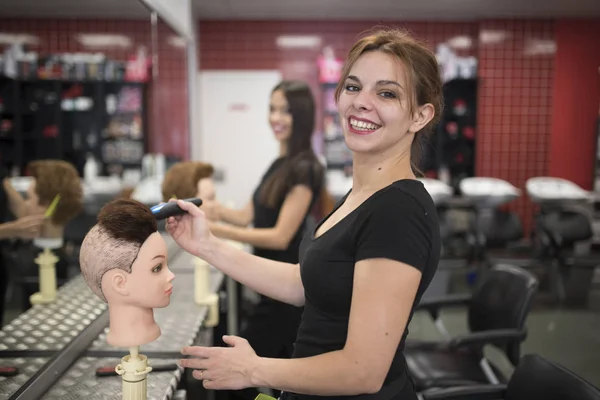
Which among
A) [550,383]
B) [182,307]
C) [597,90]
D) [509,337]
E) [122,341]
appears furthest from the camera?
[597,90]

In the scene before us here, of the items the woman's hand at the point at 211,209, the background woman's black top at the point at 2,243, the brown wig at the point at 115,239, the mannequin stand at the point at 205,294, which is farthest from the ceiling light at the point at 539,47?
the brown wig at the point at 115,239

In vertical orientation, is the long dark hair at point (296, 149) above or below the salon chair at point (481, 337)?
above

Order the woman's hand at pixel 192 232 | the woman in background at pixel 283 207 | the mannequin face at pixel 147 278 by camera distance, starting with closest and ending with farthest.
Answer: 1. the mannequin face at pixel 147 278
2. the woman's hand at pixel 192 232
3. the woman in background at pixel 283 207

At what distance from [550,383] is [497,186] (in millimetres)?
5460

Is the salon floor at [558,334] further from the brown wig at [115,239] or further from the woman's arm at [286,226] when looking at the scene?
the brown wig at [115,239]

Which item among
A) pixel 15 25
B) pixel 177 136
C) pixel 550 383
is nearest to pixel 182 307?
pixel 15 25

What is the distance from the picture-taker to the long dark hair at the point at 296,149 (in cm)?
246

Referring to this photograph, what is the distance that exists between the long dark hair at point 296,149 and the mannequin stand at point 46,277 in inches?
36.4

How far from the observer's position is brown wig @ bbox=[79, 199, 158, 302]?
4.30 feet

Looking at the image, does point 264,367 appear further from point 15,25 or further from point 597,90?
point 597,90

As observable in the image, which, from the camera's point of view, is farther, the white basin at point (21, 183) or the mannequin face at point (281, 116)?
the mannequin face at point (281, 116)

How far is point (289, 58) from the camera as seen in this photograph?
7.93 meters

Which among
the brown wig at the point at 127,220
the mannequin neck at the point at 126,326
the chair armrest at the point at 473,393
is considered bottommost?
the chair armrest at the point at 473,393

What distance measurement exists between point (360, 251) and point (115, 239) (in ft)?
1.91
